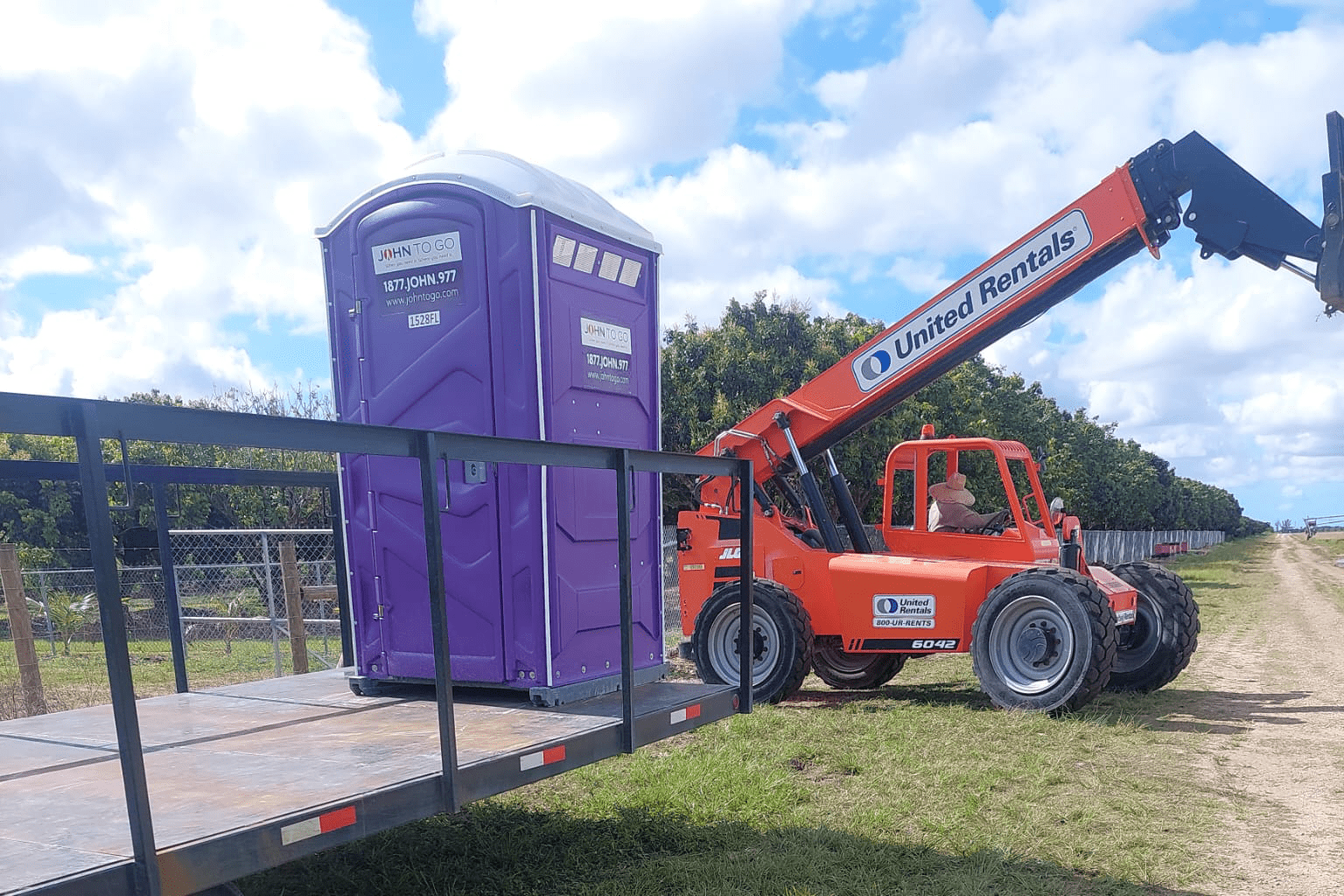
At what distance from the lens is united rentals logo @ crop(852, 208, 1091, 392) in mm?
8641

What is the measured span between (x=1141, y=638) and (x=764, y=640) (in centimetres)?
363

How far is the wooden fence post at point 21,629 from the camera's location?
7773 mm

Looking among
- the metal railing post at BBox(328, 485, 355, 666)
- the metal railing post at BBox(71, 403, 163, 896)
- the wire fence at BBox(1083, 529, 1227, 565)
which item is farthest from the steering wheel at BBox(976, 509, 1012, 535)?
the wire fence at BBox(1083, 529, 1227, 565)

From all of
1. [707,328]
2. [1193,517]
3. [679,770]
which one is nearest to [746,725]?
[679,770]

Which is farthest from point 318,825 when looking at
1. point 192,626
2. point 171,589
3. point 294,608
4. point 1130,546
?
point 1130,546

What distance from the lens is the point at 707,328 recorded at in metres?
20.6

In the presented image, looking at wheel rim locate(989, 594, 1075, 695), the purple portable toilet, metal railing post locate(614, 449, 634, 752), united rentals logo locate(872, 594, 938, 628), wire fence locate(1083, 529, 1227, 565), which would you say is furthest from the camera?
wire fence locate(1083, 529, 1227, 565)

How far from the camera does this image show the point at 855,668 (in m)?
9.91

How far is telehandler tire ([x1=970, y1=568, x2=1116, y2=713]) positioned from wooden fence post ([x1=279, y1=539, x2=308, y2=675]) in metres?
5.95

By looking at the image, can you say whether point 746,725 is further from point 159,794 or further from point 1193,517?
point 1193,517

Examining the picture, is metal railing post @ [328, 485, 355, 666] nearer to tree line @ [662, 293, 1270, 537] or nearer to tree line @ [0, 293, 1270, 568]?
tree line @ [0, 293, 1270, 568]

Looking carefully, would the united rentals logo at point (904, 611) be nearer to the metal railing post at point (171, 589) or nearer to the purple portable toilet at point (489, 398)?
the purple portable toilet at point (489, 398)

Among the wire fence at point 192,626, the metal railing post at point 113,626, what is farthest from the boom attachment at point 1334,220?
the metal railing post at point 113,626

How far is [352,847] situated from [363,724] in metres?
1.55
